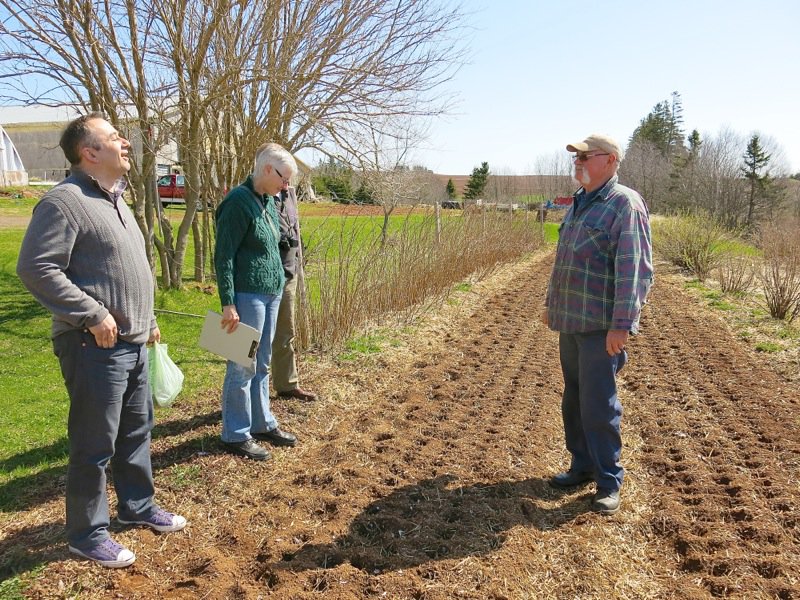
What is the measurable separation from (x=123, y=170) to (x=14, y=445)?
2282mm

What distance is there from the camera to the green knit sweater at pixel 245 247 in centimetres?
346

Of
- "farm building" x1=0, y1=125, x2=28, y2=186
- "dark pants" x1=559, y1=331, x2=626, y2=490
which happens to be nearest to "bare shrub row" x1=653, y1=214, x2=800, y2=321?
"dark pants" x1=559, y1=331, x2=626, y2=490

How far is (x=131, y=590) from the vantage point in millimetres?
2477

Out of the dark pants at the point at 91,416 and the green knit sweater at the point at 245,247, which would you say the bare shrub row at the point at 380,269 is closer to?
the green knit sweater at the point at 245,247

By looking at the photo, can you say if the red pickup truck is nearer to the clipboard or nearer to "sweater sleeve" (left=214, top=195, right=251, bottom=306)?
"sweater sleeve" (left=214, top=195, right=251, bottom=306)

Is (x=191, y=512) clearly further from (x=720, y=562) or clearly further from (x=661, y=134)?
(x=661, y=134)

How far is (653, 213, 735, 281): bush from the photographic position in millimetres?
13125

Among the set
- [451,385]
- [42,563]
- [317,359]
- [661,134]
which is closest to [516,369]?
[451,385]

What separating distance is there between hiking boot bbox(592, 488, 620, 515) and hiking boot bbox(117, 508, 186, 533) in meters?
2.10

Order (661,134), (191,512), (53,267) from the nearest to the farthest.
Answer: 1. (53,267)
2. (191,512)
3. (661,134)

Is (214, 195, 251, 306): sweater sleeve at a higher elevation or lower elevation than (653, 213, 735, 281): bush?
higher

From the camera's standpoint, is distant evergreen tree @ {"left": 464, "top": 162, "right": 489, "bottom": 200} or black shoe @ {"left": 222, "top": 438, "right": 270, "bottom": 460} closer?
black shoe @ {"left": 222, "top": 438, "right": 270, "bottom": 460}

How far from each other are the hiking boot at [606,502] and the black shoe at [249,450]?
1938 millimetres

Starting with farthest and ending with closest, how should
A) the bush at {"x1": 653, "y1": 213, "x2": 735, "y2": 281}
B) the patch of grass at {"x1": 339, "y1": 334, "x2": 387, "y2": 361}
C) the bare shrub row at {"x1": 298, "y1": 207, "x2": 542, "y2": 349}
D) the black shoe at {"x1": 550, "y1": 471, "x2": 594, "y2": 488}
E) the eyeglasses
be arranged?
the bush at {"x1": 653, "y1": 213, "x2": 735, "y2": 281}
the bare shrub row at {"x1": 298, "y1": 207, "x2": 542, "y2": 349}
the patch of grass at {"x1": 339, "y1": 334, "x2": 387, "y2": 361}
the black shoe at {"x1": 550, "y1": 471, "x2": 594, "y2": 488}
the eyeglasses
